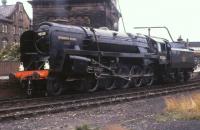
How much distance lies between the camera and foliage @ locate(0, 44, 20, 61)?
3963 cm

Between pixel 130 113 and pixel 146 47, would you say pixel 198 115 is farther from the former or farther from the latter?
pixel 146 47

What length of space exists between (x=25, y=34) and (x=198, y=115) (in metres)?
10.3

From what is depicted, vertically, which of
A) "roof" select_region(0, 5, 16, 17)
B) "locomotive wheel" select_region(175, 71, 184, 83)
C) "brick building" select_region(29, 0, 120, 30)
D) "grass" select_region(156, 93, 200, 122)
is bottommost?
"locomotive wheel" select_region(175, 71, 184, 83)

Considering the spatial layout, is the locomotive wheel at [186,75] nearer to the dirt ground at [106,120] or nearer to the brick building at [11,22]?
the dirt ground at [106,120]

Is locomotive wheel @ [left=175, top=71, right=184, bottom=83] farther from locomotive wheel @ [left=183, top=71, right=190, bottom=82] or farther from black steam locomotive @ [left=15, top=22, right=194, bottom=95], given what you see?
black steam locomotive @ [left=15, top=22, right=194, bottom=95]

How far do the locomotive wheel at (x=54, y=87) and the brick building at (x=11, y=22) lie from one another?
163 feet

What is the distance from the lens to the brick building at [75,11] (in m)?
49.5

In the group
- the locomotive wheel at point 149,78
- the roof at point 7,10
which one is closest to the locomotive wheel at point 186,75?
the locomotive wheel at point 149,78

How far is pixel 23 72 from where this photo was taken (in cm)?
1923

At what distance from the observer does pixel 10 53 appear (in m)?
41.1

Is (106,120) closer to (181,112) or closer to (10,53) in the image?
(181,112)

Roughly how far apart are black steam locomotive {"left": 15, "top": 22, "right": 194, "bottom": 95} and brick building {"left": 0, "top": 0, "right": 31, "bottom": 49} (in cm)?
4430

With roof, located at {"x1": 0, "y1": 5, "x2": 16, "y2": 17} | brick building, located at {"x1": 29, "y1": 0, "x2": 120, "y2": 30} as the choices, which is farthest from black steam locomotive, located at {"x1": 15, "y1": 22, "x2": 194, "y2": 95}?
roof, located at {"x1": 0, "y1": 5, "x2": 16, "y2": 17}

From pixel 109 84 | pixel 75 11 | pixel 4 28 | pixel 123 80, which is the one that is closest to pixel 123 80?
pixel 123 80
